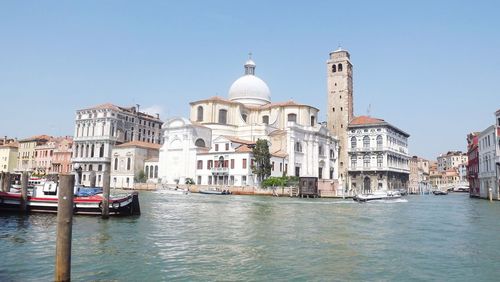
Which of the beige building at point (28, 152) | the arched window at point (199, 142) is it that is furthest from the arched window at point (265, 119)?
the beige building at point (28, 152)

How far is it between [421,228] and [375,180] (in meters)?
47.2

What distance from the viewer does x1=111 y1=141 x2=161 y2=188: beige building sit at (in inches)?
2501

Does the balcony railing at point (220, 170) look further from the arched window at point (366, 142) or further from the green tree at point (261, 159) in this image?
the arched window at point (366, 142)

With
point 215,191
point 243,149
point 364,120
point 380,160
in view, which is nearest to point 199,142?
point 243,149

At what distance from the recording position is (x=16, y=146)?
258 feet

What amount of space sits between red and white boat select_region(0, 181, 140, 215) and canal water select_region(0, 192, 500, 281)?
1285 mm

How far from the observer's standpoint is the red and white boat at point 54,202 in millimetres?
20281

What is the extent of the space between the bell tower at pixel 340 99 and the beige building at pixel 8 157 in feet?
181

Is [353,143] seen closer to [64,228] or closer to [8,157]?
[8,157]

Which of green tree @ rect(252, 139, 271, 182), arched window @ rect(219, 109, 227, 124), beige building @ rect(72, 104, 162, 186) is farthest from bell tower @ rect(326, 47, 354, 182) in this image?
beige building @ rect(72, 104, 162, 186)

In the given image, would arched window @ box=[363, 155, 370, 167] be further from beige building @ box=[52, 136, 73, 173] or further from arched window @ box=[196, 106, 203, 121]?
beige building @ box=[52, 136, 73, 173]

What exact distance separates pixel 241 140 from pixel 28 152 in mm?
42238

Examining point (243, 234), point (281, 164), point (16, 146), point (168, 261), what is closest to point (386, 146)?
point (281, 164)

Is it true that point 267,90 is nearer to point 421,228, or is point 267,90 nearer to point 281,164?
point 281,164
